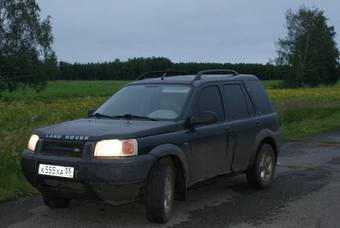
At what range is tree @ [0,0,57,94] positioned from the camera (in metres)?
54.7

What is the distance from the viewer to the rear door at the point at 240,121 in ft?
27.5

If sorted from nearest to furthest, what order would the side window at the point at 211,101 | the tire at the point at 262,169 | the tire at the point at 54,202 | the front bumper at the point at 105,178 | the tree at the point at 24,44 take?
the front bumper at the point at 105,178 → the tire at the point at 54,202 → the side window at the point at 211,101 → the tire at the point at 262,169 → the tree at the point at 24,44

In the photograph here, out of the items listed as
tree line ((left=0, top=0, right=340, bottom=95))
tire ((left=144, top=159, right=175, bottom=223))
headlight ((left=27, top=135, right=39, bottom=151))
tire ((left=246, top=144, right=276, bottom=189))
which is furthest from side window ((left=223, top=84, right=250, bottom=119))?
tree line ((left=0, top=0, right=340, bottom=95))

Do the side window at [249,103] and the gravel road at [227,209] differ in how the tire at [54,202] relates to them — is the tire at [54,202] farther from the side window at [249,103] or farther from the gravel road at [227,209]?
the side window at [249,103]

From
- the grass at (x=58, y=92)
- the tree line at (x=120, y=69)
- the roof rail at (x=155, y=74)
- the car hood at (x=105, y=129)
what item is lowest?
the grass at (x=58, y=92)

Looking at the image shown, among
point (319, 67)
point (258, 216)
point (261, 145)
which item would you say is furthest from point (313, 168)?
point (319, 67)

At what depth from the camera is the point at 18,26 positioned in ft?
185

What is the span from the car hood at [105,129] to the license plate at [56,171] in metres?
0.33

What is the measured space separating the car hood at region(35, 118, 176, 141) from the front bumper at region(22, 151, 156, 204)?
0.25 m

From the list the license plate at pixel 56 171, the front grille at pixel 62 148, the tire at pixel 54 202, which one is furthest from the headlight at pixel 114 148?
the tire at pixel 54 202

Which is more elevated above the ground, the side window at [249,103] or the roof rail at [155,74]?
the roof rail at [155,74]

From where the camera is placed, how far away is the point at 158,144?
→ 680 cm

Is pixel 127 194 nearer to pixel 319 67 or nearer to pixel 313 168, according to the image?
pixel 313 168

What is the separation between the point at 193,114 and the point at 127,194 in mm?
1625
